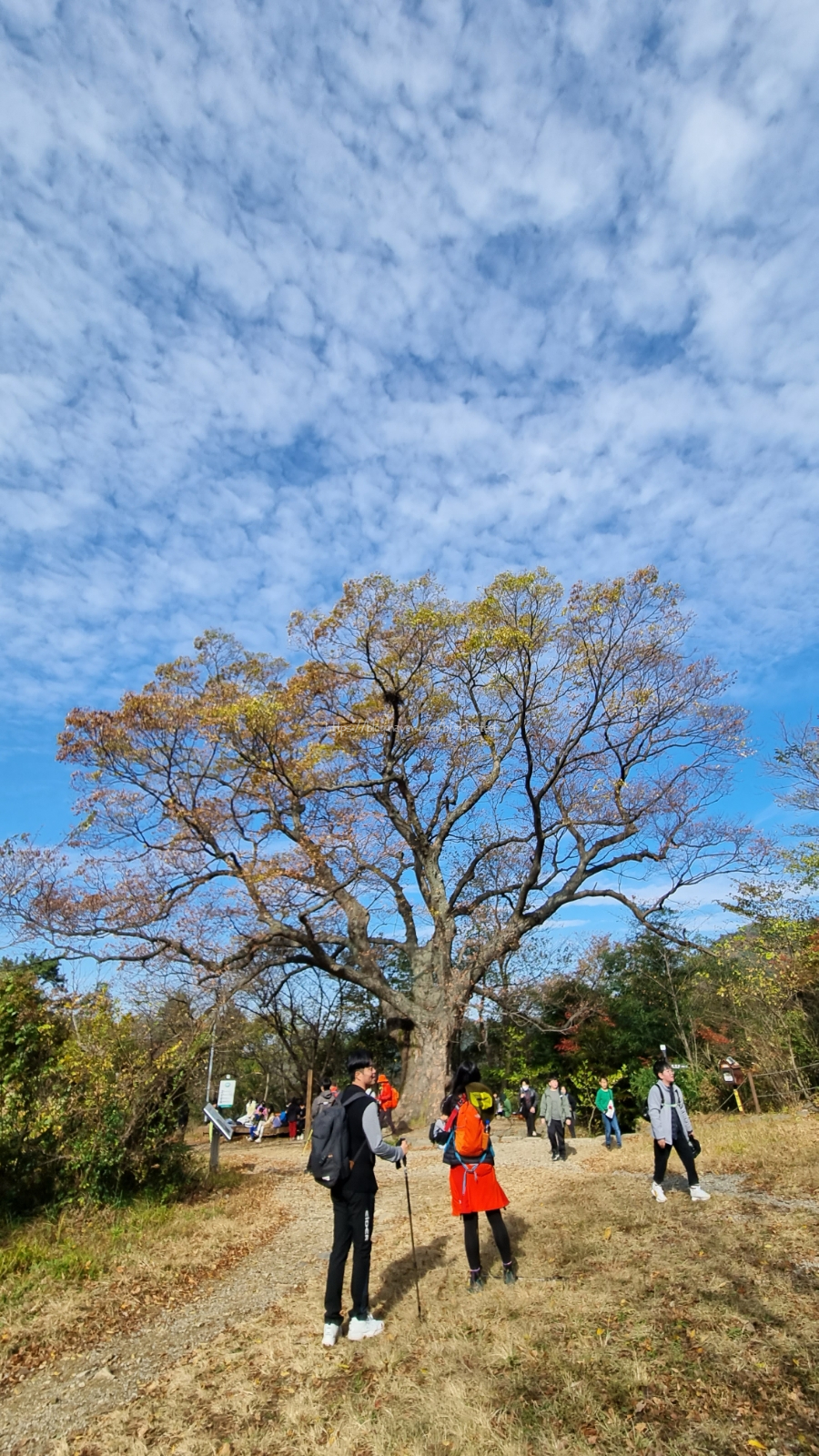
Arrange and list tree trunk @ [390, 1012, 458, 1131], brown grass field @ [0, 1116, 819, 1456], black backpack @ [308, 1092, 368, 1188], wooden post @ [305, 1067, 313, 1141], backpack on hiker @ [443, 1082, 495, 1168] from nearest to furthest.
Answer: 1. brown grass field @ [0, 1116, 819, 1456]
2. black backpack @ [308, 1092, 368, 1188]
3. backpack on hiker @ [443, 1082, 495, 1168]
4. tree trunk @ [390, 1012, 458, 1131]
5. wooden post @ [305, 1067, 313, 1141]

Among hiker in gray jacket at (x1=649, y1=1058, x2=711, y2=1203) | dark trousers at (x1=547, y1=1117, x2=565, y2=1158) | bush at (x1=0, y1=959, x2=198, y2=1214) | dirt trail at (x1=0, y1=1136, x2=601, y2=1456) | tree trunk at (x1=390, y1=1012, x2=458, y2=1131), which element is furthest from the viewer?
tree trunk at (x1=390, y1=1012, x2=458, y2=1131)

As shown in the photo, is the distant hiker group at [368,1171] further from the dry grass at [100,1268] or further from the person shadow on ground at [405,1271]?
the dry grass at [100,1268]

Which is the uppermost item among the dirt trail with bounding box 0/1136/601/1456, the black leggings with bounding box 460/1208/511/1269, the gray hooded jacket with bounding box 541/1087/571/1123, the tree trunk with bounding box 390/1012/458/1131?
the tree trunk with bounding box 390/1012/458/1131

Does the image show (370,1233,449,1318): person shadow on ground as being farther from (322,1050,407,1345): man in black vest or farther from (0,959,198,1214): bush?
(0,959,198,1214): bush

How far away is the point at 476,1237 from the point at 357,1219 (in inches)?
36.2

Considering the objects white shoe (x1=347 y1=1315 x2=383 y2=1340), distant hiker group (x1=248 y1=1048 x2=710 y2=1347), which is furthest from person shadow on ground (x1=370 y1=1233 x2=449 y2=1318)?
white shoe (x1=347 y1=1315 x2=383 y2=1340)

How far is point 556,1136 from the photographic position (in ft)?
35.3

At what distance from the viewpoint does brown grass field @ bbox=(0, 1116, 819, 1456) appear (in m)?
2.82

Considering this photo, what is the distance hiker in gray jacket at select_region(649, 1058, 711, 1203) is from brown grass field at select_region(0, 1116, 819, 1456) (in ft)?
0.61

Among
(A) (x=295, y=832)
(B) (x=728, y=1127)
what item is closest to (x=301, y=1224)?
(B) (x=728, y=1127)

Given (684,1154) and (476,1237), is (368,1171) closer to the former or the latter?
(476,1237)

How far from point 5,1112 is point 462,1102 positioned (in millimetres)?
4308

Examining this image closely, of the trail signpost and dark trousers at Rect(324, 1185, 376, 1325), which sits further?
the trail signpost

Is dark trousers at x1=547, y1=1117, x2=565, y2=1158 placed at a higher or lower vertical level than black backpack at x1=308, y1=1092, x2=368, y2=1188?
lower
